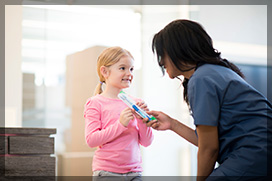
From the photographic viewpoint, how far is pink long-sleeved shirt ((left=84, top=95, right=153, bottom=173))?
1352 millimetres

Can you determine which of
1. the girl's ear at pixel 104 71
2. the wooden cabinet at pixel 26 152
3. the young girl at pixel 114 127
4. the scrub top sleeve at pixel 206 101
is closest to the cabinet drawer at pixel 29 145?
the wooden cabinet at pixel 26 152

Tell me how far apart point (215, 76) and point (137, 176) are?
570 millimetres

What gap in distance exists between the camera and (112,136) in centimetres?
135

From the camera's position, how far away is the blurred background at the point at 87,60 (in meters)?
2.23

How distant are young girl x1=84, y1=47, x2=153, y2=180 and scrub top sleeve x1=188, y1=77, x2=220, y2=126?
368 millimetres

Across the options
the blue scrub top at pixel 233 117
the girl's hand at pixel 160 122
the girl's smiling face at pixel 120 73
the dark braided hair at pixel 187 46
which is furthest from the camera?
the girl's smiling face at pixel 120 73

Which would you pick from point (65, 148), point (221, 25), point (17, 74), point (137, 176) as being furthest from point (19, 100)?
point (221, 25)

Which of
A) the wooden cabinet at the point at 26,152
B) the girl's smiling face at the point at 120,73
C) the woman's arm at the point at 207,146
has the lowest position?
the wooden cabinet at the point at 26,152

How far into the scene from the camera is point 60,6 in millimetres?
2523

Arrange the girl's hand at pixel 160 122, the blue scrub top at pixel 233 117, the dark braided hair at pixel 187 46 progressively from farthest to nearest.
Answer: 1. the girl's hand at pixel 160 122
2. the dark braided hair at pixel 187 46
3. the blue scrub top at pixel 233 117

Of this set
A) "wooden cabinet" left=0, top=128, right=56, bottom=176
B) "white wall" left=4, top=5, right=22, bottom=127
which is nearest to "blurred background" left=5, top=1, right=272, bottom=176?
"white wall" left=4, top=5, right=22, bottom=127

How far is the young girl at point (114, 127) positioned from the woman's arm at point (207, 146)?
0.37m

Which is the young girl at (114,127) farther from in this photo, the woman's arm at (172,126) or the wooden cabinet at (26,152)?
the wooden cabinet at (26,152)

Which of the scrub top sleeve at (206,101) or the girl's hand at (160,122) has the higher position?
the scrub top sleeve at (206,101)
